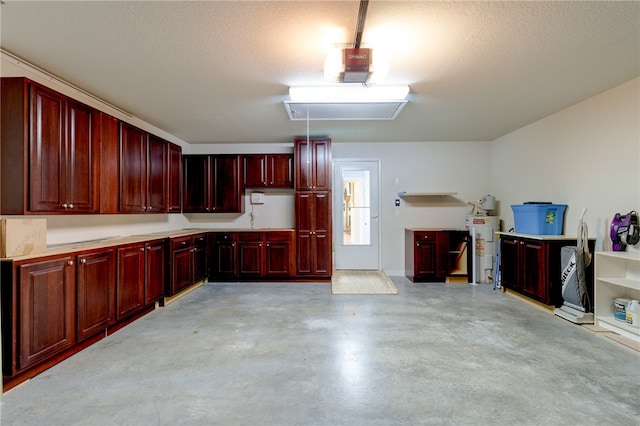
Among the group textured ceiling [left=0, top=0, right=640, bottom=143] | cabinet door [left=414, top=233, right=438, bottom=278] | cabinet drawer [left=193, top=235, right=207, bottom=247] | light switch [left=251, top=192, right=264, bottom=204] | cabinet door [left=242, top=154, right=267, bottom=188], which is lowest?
cabinet door [left=414, top=233, right=438, bottom=278]

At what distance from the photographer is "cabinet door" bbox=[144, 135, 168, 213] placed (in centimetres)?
412

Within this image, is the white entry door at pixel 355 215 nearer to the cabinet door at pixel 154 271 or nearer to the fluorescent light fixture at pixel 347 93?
the fluorescent light fixture at pixel 347 93

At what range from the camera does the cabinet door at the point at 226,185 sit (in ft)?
18.1

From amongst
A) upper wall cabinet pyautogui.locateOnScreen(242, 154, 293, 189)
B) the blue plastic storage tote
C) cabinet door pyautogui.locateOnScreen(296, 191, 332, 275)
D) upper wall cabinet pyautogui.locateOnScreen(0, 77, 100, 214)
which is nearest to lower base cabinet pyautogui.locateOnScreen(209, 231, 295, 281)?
cabinet door pyautogui.locateOnScreen(296, 191, 332, 275)

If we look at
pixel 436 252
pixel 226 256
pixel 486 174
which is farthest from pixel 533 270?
pixel 226 256

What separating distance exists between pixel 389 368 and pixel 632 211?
2.91 m

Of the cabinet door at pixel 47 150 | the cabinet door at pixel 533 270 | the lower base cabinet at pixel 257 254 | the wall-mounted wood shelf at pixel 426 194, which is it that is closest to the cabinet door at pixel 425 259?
the wall-mounted wood shelf at pixel 426 194

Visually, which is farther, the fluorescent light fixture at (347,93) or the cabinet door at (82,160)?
the fluorescent light fixture at (347,93)

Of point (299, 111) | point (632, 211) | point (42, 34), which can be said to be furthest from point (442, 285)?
point (42, 34)

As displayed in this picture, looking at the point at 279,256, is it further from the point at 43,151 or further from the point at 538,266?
the point at 538,266

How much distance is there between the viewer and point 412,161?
19.2 ft

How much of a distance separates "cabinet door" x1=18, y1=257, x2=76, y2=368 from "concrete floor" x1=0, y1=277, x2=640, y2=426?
20cm

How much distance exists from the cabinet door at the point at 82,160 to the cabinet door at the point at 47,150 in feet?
0.24

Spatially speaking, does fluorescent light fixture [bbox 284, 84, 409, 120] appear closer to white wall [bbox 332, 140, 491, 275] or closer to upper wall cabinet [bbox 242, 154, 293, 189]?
upper wall cabinet [bbox 242, 154, 293, 189]
